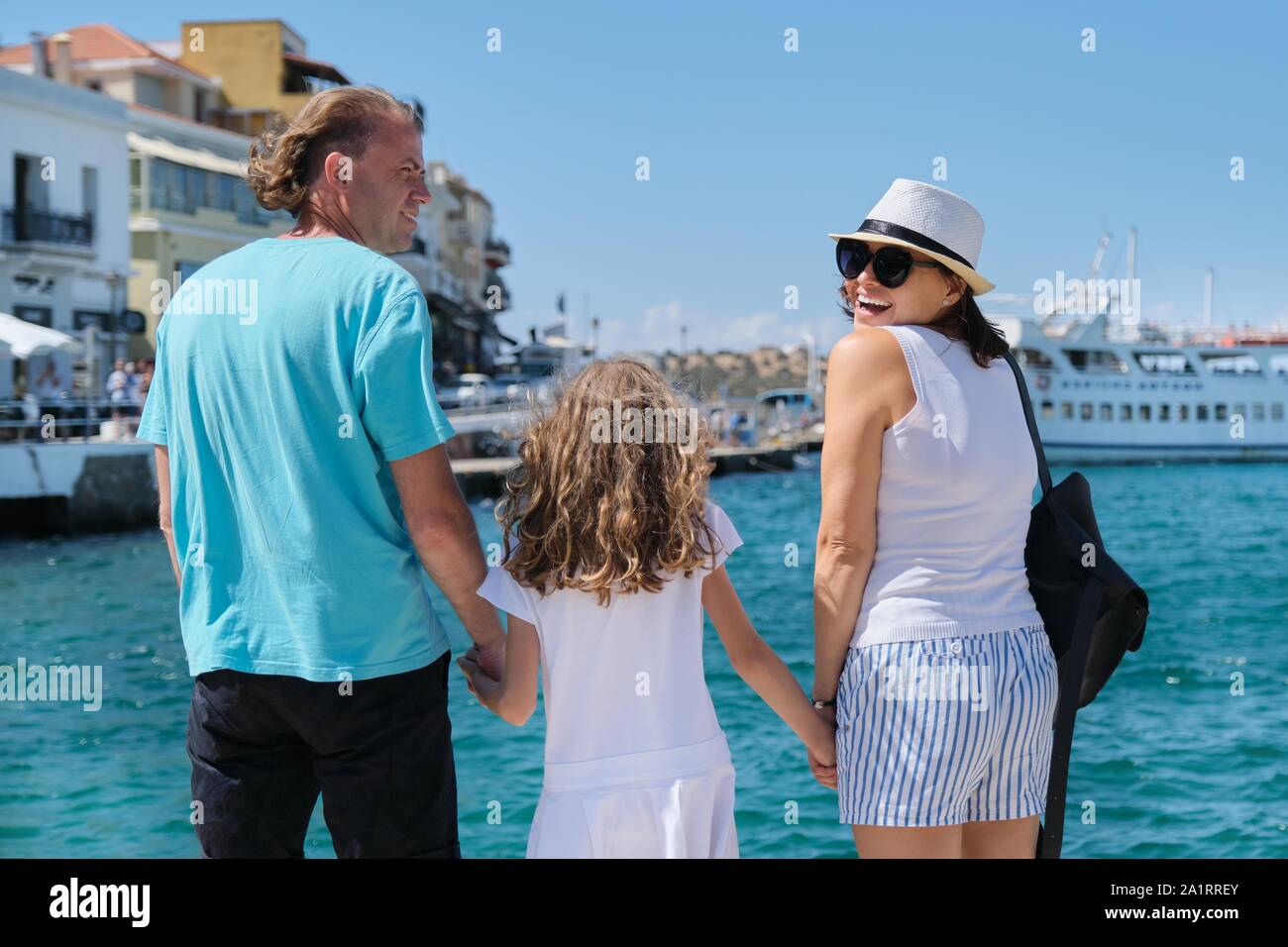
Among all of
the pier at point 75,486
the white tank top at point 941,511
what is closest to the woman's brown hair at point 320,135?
the white tank top at point 941,511

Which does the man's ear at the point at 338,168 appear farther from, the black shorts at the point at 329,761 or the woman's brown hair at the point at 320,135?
the black shorts at the point at 329,761

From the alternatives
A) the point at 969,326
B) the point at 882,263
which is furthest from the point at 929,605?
the point at 882,263

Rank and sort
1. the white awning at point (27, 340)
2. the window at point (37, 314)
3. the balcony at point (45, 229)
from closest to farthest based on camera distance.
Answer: the white awning at point (27, 340)
the balcony at point (45, 229)
the window at point (37, 314)

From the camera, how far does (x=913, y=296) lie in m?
2.56

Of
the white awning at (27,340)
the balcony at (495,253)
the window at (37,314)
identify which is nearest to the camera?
the white awning at (27,340)

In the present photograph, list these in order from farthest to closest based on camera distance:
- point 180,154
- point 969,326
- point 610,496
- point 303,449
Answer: point 180,154
point 969,326
point 610,496
point 303,449

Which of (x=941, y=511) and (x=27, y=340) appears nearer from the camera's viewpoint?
(x=941, y=511)

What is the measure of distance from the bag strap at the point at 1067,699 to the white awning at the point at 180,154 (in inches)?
1356

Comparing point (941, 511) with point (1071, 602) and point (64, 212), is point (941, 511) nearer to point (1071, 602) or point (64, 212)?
point (1071, 602)

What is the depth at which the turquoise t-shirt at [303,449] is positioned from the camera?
219cm

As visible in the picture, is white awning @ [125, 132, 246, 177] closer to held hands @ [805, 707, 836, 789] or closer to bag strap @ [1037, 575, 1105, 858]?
held hands @ [805, 707, 836, 789]

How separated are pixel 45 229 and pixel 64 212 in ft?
3.77

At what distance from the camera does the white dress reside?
2.32 m
